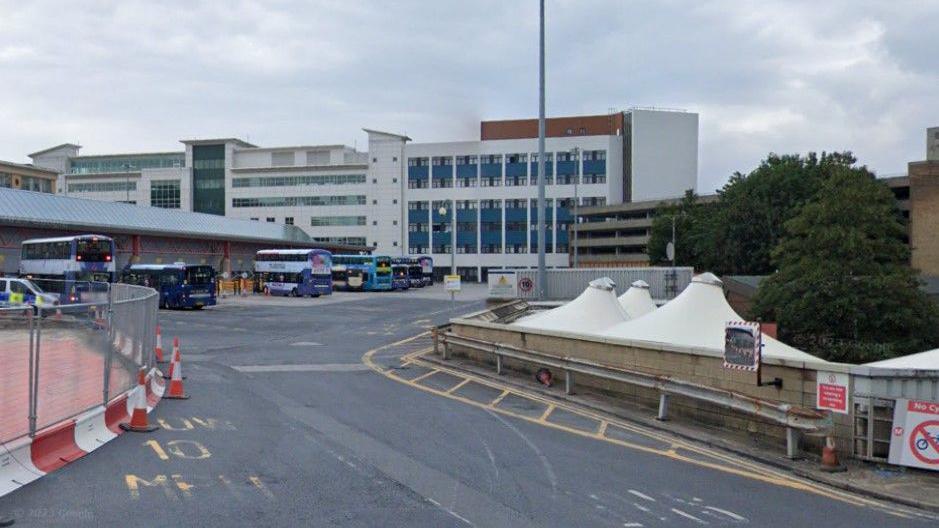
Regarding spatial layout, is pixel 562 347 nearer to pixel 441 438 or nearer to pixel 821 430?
pixel 441 438

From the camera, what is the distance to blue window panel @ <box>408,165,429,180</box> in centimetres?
11875

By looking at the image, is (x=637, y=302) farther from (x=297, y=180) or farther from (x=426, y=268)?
(x=297, y=180)

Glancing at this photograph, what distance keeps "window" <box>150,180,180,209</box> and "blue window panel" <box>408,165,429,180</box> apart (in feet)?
112

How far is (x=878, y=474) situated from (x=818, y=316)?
21519 millimetres

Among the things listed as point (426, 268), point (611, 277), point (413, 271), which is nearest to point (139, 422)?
point (611, 277)

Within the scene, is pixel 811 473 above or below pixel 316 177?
below

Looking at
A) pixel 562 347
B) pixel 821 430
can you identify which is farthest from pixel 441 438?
pixel 562 347

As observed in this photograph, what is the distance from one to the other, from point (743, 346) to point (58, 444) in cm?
995

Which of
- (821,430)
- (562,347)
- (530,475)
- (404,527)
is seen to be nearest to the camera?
(404,527)

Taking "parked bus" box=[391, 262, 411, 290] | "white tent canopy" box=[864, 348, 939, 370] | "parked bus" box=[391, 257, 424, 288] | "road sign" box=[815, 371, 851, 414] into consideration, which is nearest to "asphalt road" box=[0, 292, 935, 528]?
"road sign" box=[815, 371, 851, 414]

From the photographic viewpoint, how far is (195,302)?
159ft

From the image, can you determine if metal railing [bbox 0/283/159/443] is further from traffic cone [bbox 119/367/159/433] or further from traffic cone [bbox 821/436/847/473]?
traffic cone [bbox 821/436/847/473]

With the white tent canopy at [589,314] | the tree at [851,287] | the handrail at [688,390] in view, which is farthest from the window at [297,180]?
the handrail at [688,390]

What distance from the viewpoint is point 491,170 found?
4587 inches
